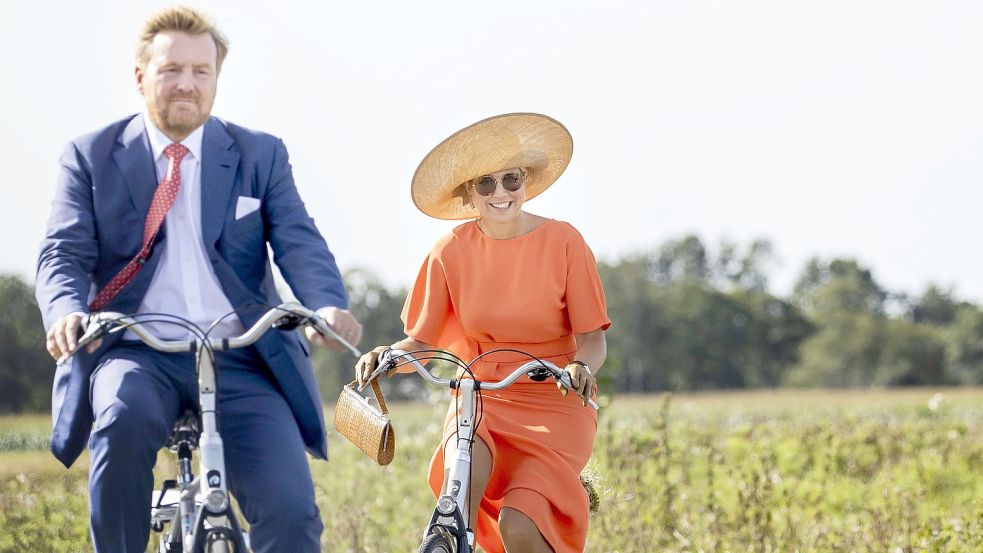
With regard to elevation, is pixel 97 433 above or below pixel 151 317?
below

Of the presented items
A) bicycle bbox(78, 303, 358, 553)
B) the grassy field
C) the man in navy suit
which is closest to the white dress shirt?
the man in navy suit

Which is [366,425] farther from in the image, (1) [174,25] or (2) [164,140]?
(1) [174,25]

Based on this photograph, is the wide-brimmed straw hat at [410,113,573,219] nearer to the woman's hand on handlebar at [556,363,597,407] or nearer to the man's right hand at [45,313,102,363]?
the woman's hand on handlebar at [556,363,597,407]

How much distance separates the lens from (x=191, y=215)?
15.4 ft

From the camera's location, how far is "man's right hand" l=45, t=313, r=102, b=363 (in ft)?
13.4

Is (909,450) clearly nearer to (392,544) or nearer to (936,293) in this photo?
(392,544)

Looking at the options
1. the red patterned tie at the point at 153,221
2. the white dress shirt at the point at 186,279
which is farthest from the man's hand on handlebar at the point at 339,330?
the red patterned tie at the point at 153,221

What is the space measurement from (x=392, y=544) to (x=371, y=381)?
130 inches

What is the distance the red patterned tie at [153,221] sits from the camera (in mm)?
4598

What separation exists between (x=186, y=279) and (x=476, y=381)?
3.28ft

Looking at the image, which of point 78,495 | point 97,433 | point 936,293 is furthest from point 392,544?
point 936,293

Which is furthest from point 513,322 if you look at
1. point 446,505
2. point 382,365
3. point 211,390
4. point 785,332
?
point 785,332

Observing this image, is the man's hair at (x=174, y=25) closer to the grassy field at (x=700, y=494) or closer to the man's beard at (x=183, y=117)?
the man's beard at (x=183, y=117)

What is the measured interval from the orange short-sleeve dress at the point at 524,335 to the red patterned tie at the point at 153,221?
1.05 metres
